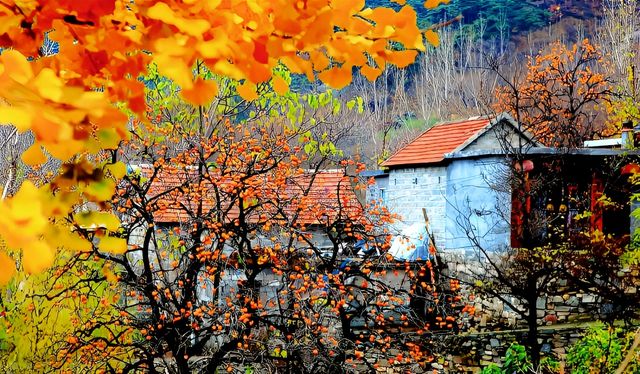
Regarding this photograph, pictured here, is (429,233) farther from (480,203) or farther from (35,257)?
(35,257)

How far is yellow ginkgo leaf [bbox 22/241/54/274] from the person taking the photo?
2.18 ft

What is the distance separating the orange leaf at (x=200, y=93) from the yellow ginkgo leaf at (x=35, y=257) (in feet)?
0.86

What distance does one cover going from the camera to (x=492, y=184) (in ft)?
37.9

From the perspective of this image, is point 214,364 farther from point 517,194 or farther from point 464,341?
point 517,194

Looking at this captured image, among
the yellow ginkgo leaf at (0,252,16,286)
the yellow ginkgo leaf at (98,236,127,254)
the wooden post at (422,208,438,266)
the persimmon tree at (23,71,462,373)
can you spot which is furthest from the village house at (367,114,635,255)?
the yellow ginkgo leaf at (0,252,16,286)

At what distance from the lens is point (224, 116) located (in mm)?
7102

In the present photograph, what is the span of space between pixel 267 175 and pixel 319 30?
6.03m

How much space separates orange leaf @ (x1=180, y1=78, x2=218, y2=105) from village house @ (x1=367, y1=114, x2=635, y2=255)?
32.8 feet

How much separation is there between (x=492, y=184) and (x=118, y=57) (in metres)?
11.1

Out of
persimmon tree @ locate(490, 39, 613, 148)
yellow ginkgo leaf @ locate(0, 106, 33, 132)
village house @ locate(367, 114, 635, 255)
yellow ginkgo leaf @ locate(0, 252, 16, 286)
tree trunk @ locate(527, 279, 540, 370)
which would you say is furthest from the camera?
persimmon tree @ locate(490, 39, 613, 148)

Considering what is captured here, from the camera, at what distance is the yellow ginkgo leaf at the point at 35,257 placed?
66 centimetres

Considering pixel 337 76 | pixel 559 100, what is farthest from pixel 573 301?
pixel 337 76

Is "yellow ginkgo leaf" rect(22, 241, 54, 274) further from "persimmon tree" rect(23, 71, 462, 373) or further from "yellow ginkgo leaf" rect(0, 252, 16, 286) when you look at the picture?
"persimmon tree" rect(23, 71, 462, 373)

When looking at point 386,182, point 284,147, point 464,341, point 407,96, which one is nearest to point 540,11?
point 407,96
